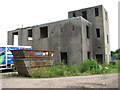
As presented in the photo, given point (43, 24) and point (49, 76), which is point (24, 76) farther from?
point (43, 24)

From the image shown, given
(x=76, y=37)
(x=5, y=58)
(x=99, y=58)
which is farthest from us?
(x=99, y=58)

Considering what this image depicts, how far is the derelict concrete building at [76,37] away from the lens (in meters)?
16.1

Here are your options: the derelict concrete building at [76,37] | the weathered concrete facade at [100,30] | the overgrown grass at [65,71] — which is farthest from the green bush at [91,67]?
the weathered concrete facade at [100,30]

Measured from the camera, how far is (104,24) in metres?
19.4

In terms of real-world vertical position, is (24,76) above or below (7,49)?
below

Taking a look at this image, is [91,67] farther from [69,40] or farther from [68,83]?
[69,40]

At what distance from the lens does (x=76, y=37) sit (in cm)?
1617

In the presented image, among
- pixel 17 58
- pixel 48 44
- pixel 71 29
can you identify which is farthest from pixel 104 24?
pixel 17 58

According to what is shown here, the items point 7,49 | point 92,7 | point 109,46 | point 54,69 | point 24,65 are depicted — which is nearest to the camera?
point 24,65

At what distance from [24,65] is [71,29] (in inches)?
341

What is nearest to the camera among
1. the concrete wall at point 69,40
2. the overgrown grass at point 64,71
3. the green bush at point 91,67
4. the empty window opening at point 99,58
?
the overgrown grass at point 64,71

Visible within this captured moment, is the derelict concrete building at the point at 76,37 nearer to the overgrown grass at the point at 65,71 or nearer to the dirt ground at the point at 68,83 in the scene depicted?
the overgrown grass at the point at 65,71

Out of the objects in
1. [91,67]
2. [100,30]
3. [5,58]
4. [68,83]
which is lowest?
[68,83]

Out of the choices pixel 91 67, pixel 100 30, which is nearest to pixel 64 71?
pixel 91 67
